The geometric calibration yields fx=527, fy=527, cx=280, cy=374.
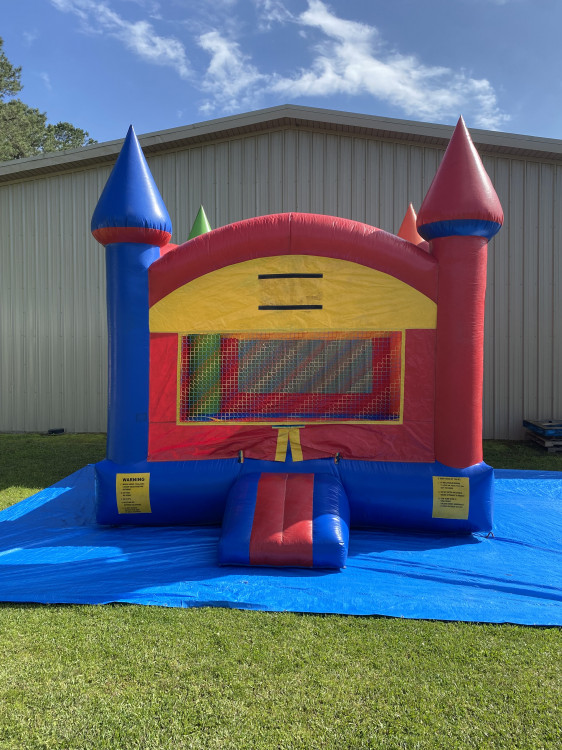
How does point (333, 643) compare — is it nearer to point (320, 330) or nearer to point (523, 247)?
point (320, 330)

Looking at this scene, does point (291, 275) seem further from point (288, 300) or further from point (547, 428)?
point (547, 428)

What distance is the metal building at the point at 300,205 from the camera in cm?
737

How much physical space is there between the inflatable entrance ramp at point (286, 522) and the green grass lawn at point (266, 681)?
0.53 meters

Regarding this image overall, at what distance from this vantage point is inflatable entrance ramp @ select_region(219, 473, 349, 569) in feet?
10.1

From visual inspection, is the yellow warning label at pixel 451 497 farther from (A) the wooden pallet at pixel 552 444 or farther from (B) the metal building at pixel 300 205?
(B) the metal building at pixel 300 205

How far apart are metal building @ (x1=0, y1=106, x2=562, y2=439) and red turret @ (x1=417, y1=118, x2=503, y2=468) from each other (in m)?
4.00

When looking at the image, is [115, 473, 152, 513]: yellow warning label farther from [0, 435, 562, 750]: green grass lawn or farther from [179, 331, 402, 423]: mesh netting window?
[0, 435, 562, 750]: green grass lawn

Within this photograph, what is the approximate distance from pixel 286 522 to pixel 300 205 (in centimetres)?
548

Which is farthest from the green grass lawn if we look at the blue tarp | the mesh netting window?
the mesh netting window

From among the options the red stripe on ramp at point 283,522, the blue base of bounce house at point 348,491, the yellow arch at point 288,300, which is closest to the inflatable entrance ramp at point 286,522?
the red stripe on ramp at point 283,522

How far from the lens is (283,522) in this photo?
323 centimetres

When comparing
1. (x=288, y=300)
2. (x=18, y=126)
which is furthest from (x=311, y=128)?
(x=18, y=126)

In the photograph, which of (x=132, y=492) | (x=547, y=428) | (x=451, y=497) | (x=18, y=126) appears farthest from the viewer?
(x=18, y=126)

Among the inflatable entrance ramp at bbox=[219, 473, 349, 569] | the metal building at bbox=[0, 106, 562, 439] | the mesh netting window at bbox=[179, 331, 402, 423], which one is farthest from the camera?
the metal building at bbox=[0, 106, 562, 439]
